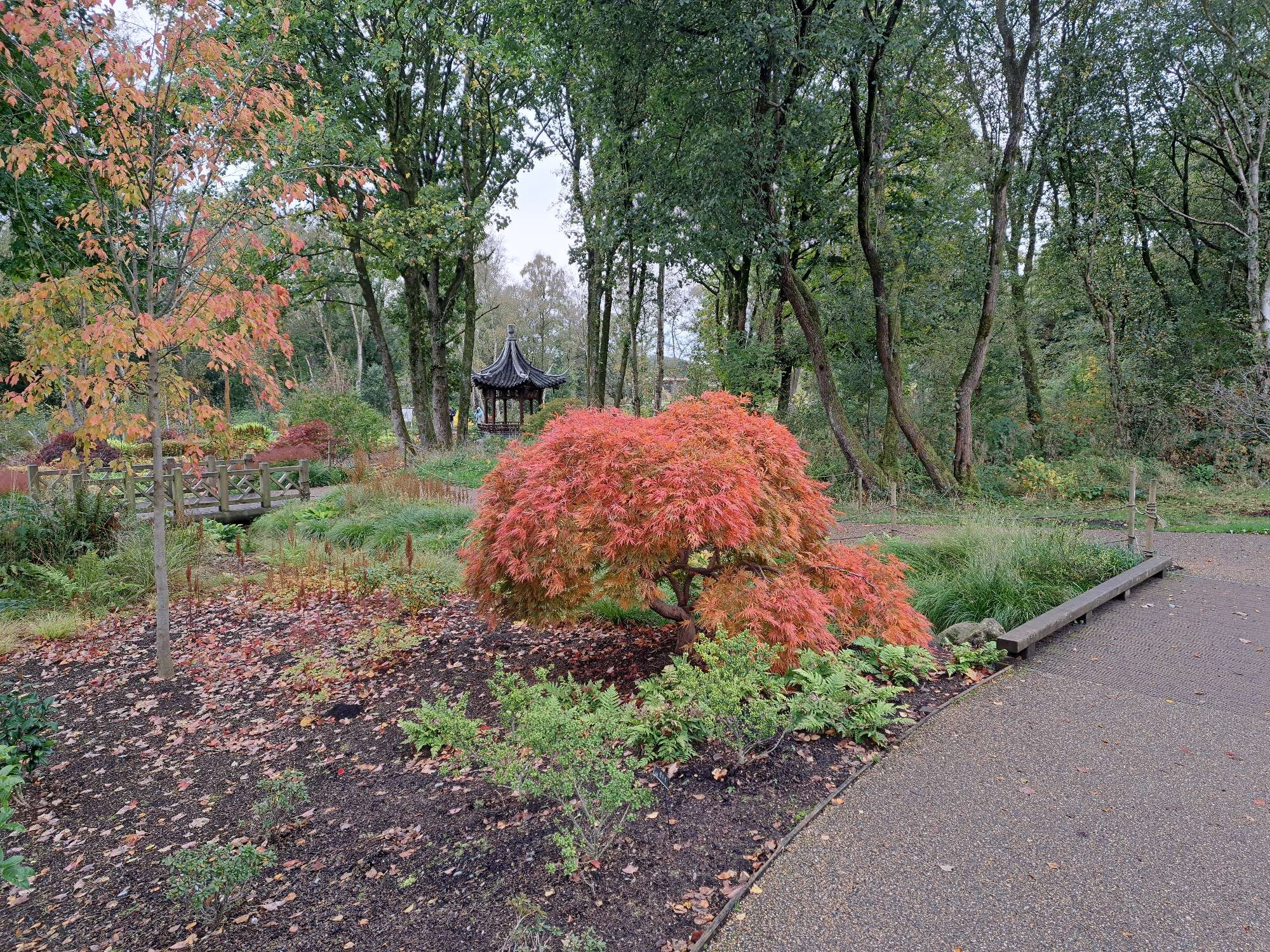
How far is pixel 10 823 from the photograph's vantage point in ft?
7.56

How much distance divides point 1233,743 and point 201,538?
8.80 meters

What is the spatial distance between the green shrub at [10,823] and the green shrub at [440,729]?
4.60 ft

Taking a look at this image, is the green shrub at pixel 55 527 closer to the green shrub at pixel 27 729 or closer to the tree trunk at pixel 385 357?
the green shrub at pixel 27 729

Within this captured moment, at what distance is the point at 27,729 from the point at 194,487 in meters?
7.84

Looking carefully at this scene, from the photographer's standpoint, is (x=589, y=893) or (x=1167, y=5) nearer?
(x=589, y=893)

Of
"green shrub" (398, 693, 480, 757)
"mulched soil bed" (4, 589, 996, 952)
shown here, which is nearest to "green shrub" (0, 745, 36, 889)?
"mulched soil bed" (4, 589, 996, 952)

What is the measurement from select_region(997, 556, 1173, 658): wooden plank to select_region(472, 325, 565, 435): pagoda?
18059 mm

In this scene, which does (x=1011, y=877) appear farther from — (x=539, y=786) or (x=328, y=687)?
(x=328, y=687)

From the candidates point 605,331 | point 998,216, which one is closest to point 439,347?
point 605,331

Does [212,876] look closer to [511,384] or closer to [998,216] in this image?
[998,216]

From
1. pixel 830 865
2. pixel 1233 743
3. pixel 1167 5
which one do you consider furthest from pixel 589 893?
pixel 1167 5

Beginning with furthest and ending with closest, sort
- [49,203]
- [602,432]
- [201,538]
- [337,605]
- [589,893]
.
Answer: [201,538]
[49,203]
[337,605]
[602,432]
[589,893]

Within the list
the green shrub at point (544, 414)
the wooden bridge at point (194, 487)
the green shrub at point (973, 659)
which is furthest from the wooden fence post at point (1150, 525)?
the green shrub at point (544, 414)

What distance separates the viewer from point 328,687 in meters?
4.02
